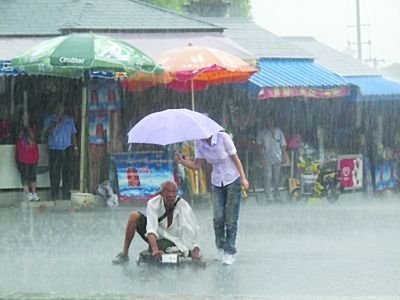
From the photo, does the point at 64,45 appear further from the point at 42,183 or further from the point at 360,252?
the point at 360,252

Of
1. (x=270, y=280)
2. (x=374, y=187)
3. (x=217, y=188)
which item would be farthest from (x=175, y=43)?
(x=270, y=280)

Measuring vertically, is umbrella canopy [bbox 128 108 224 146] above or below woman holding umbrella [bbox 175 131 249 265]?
above

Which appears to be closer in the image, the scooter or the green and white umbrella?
the green and white umbrella

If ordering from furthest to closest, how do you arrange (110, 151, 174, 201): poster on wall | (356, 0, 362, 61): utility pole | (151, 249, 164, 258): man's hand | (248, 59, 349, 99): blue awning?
(356, 0, 362, 61): utility pole → (248, 59, 349, 99): blue awning → (110, 151, 174, 201): poster on wall → (151, 249, 164, 258): man's hand

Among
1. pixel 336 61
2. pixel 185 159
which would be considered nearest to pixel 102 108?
pixel 185 159

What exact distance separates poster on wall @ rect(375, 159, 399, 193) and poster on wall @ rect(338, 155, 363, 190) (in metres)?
0.60

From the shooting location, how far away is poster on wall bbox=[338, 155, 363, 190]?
24984 mm

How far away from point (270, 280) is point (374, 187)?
15908mm

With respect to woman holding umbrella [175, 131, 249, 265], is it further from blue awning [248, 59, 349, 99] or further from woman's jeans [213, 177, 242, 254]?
blue awning [248, 59, 349, 99]

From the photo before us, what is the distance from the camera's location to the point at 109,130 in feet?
66.2

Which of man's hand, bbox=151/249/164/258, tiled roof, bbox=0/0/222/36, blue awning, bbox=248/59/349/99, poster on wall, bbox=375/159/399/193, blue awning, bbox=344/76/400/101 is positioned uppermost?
tiled roof, bbox=0/0/222/36

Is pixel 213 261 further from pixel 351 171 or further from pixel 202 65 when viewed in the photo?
pixel 351 171

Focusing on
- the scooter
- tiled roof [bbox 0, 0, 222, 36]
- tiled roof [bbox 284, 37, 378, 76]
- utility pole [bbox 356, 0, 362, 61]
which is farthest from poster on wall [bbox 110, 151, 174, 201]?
utility pole [bbox 356, 0, 362, 61]

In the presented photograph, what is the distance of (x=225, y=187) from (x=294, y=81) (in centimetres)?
1106
